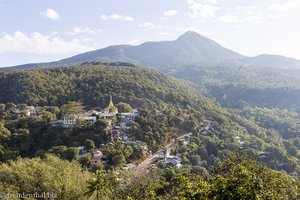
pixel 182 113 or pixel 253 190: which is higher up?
pixel 253 190

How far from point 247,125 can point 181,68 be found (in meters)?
118

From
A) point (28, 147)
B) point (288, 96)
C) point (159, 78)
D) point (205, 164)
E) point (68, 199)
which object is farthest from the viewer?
point (288, 96)

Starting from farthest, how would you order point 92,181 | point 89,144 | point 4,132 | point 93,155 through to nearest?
point 4,132 < point 89,144 < point 93,155 < point 92,181

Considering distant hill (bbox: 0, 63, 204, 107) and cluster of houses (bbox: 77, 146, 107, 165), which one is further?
distant hill (bbox: 0, 63, 204, 107)

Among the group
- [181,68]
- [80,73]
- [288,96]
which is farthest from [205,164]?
[181,68]

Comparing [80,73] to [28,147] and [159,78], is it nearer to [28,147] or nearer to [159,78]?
[159,78]

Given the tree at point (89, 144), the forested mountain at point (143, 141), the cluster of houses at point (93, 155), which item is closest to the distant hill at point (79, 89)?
the forested mountain at point (143, 141)

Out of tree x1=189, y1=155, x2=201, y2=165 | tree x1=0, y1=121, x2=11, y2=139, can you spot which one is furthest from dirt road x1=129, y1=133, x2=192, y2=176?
tree x1=0, y1=121, x2=11, y2=139

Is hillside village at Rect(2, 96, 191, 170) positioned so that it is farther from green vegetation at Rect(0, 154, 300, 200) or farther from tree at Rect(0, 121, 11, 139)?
green vegetation at Rect(0, 154, 300, 200)

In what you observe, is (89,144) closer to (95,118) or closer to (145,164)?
(145,164)

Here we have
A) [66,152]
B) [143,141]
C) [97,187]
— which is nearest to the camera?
[97,187]

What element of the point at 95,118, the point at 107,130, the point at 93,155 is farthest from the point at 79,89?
the point at 93,155

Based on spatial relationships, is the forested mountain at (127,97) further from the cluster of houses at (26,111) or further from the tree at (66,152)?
the tree at (66,152)

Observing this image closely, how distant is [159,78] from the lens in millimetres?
79125
